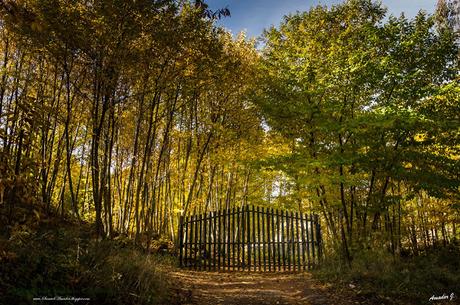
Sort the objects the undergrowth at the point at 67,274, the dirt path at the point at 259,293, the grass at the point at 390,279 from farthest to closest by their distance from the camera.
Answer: the grass at the point at 390,279 < the dirt path at the point at 259,293 < the undergrowth at the point at 67,274

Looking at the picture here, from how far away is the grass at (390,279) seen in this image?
228 inches

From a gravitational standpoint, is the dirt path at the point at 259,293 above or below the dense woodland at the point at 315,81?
below

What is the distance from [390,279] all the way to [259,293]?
2539mm

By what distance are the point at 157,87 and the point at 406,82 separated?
21.1 ft

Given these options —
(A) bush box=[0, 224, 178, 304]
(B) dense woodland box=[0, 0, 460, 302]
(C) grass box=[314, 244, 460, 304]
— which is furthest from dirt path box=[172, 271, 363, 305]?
(B) dense woodland box=[0, 0, 460, 302]

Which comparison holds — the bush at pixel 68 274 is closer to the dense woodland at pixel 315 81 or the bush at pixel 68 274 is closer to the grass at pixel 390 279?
the dense woodland at pixel 315 81

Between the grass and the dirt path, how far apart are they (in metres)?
0.45

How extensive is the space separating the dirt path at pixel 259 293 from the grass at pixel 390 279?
45cm

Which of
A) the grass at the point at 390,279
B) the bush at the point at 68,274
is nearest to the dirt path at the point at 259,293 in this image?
the grass at the point at 390,279

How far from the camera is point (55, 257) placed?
161 inches

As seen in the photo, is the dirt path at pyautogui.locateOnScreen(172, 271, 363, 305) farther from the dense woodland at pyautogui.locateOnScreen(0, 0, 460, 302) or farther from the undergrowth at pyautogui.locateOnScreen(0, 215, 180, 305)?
the dense woodland at pyautogui.locateOnScreen(0, 0, 460, 302)

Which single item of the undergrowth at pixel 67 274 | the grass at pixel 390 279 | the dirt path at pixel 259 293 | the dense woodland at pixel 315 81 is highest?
the dense woodland at pixel 315 81

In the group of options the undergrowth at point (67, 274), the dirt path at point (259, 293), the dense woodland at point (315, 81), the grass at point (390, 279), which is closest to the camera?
the undergrowth at point (67, 274)

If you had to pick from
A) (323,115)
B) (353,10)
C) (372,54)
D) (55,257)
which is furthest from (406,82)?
(55,257)
